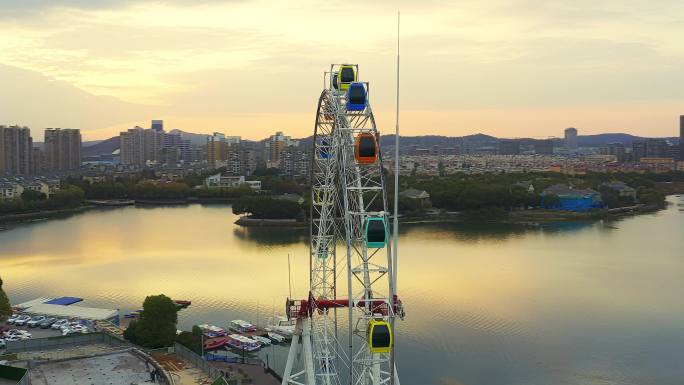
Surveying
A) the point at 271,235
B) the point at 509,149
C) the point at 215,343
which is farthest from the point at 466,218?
the point at 509,149

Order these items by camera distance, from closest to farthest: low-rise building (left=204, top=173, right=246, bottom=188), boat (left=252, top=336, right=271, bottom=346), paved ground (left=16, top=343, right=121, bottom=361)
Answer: paved ground (left=16, top=343, right=121, bottom=361), boat (left=252, top=336, right=271, bottom=346), low-rise building (left=204, top=173, right=246, bottom=188)

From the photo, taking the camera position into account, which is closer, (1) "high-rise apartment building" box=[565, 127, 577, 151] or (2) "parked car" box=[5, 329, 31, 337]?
(2) "parked car" box=[5, 329, 31, 337]

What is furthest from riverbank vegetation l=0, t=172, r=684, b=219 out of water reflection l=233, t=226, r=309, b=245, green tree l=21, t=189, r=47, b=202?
water reflection l=233, t=226, r=309, b=245

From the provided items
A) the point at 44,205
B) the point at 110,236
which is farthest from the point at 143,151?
the point at 110,236

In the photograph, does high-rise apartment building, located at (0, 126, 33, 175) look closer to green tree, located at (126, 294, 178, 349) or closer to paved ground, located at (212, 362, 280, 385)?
green tree, located at (126, 294, 178, 349)

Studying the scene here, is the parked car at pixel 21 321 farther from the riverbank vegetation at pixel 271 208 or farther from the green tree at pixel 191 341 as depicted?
the riverbank vegetation at pixel 271 208

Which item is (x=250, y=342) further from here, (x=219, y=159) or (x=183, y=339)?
(x=219, y=159)
